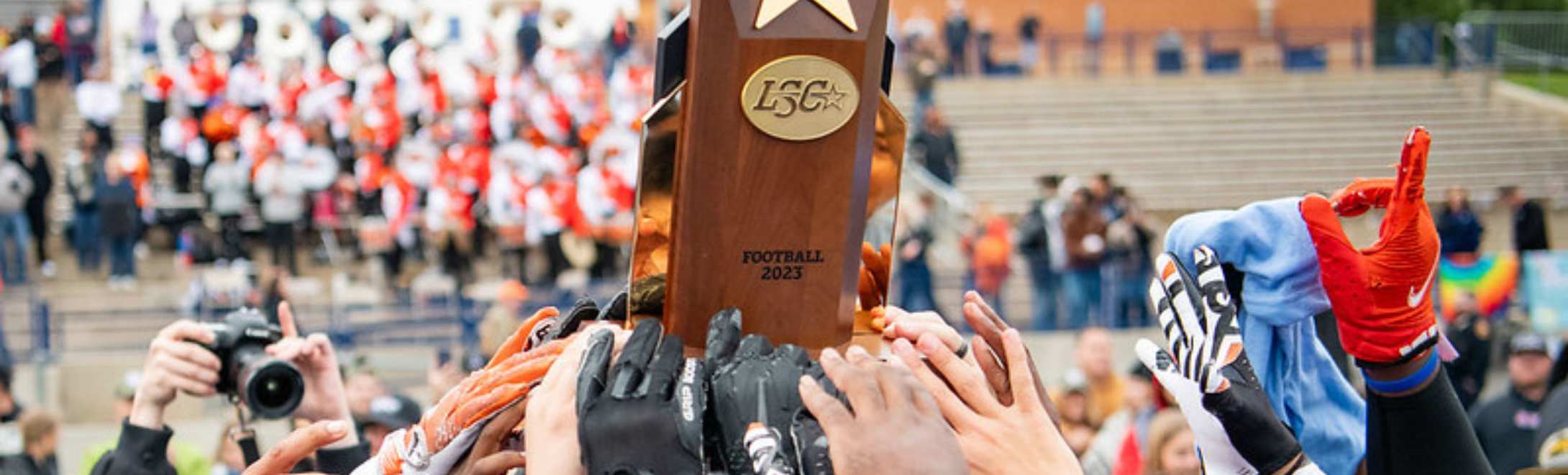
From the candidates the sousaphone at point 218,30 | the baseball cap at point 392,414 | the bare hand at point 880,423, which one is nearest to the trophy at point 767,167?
the bare hand at point 880,423

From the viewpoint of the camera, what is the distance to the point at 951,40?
27.2m

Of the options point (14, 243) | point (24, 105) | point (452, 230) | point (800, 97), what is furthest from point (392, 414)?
point (24, 105)

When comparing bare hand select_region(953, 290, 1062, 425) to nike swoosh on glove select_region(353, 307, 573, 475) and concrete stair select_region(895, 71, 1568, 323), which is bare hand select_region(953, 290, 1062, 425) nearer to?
nike swoosh on glove select_region(353, 307, 573, 475)

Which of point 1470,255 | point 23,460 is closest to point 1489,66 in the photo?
point 1470,255

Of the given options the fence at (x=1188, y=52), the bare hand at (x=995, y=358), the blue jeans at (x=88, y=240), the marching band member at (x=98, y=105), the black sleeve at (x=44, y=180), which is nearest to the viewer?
the bare hand at (x=995, y=358)

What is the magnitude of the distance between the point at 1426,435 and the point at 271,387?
205 cm

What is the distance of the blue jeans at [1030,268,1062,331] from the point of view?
46.6 ft

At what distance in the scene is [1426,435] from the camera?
273 centimetres

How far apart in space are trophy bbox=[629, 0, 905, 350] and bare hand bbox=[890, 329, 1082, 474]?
0.54 feet

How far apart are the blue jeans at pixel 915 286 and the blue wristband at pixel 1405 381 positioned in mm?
11077

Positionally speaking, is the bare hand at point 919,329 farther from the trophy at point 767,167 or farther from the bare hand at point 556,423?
the bare hand at point 556,423

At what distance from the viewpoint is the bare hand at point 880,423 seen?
2.09 meters

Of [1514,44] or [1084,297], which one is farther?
[1514,44]

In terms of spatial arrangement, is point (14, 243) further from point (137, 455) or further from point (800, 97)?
point (800, 97)
